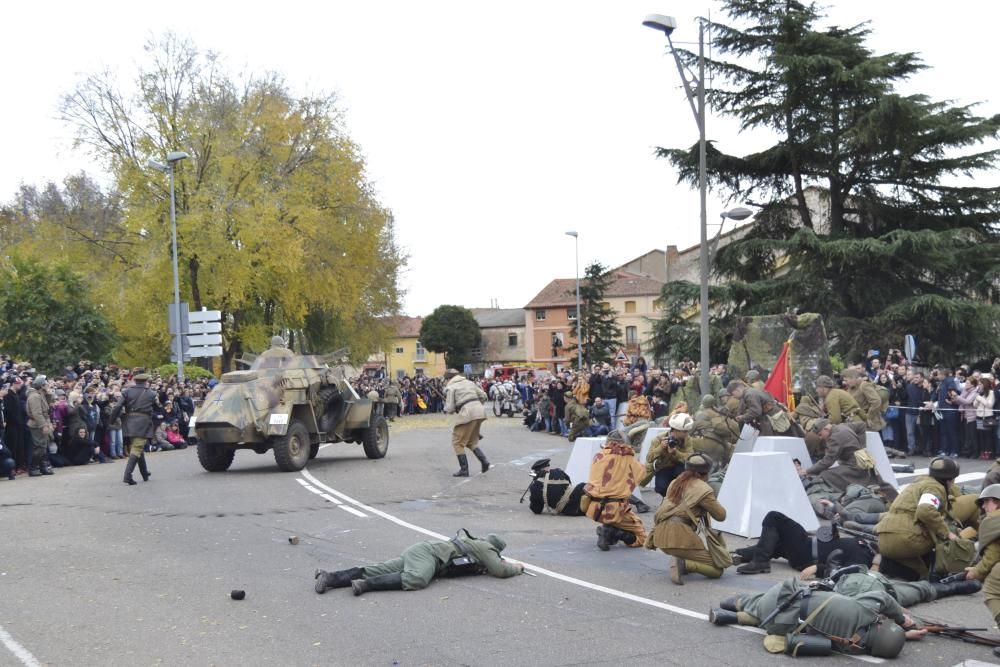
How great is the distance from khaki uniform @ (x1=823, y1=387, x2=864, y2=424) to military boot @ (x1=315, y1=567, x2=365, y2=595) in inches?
314

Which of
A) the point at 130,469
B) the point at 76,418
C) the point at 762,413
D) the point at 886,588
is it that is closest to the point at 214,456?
the point at 130,469

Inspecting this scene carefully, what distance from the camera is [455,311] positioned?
10419 centimetres

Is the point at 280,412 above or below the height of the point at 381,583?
above

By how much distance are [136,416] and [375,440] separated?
18.8ft

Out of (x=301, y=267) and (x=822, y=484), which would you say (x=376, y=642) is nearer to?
(x=822, y=484)

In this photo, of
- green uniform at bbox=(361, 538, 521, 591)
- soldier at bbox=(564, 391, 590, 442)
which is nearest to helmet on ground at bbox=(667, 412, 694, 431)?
green uniform at bbox=(361, 538, 521, 591)

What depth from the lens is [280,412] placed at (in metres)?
18.4

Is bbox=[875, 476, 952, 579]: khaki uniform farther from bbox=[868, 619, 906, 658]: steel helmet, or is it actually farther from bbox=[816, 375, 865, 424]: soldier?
bbox=[816, 375, 865, 424]: soldier

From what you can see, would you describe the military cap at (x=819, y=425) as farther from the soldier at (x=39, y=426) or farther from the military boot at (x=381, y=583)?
the soldier at (x=39, y=426)

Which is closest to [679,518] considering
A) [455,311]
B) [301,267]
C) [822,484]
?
[822,484]

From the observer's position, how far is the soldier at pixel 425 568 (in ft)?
28.4

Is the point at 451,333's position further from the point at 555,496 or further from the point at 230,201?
the point at 555,496

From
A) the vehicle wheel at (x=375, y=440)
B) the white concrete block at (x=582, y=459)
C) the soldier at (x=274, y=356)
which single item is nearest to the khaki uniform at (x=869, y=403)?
the white concrete block at (x=582, y=459)

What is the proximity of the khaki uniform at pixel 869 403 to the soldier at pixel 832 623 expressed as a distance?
28.8 ft
